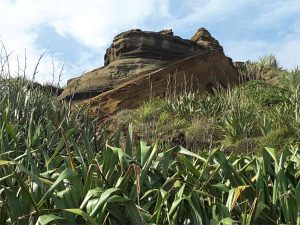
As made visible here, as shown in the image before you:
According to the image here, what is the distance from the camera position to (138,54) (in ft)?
66.9

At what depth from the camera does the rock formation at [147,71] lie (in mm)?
16641

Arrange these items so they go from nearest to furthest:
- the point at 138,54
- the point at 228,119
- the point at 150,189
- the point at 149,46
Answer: the point at 150,189 → the point at 228,119 → the point at 138,54 → the point at 149,46

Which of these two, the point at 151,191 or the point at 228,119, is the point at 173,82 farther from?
the point at 151,191

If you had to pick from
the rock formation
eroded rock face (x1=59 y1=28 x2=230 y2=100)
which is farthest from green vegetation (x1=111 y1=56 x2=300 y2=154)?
eroded rock face (x1=59 y1=28 x2=230 y2=100)

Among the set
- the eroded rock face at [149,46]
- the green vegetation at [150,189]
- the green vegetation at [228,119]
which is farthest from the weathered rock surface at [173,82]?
the green vegetation at [150,189]

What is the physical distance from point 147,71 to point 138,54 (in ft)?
7.34

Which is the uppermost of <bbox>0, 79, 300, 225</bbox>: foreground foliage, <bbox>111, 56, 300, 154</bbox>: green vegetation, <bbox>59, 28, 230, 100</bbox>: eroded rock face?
<bbox>59, 28, 230, 100</bbox>: eroded rock face

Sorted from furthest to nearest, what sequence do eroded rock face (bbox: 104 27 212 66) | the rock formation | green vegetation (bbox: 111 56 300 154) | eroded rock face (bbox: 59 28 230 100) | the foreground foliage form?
eroded rock face (bbox: 104 27 212 66) < eroded rock face (bbox: 59 28 230 100) < the rock formation < green vegetation (bbox: 111 56 300 154) < the foreground foliage

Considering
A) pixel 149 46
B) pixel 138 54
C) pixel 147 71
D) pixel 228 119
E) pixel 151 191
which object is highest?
pixel 149 46

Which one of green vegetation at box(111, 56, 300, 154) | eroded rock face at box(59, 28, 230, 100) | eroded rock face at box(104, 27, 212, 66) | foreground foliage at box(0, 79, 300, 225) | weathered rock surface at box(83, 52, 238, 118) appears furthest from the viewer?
eroded rock face at box(104, 27, 212, 66)

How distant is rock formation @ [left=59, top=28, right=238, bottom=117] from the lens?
16641mm

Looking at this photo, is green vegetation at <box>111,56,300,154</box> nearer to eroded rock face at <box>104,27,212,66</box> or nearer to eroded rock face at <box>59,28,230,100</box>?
eroded rock face at <box>59,28,230,100</box>

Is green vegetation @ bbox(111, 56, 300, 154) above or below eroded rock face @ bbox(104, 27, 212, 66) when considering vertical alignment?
below

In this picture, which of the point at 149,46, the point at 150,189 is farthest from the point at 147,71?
the point at 150,189
